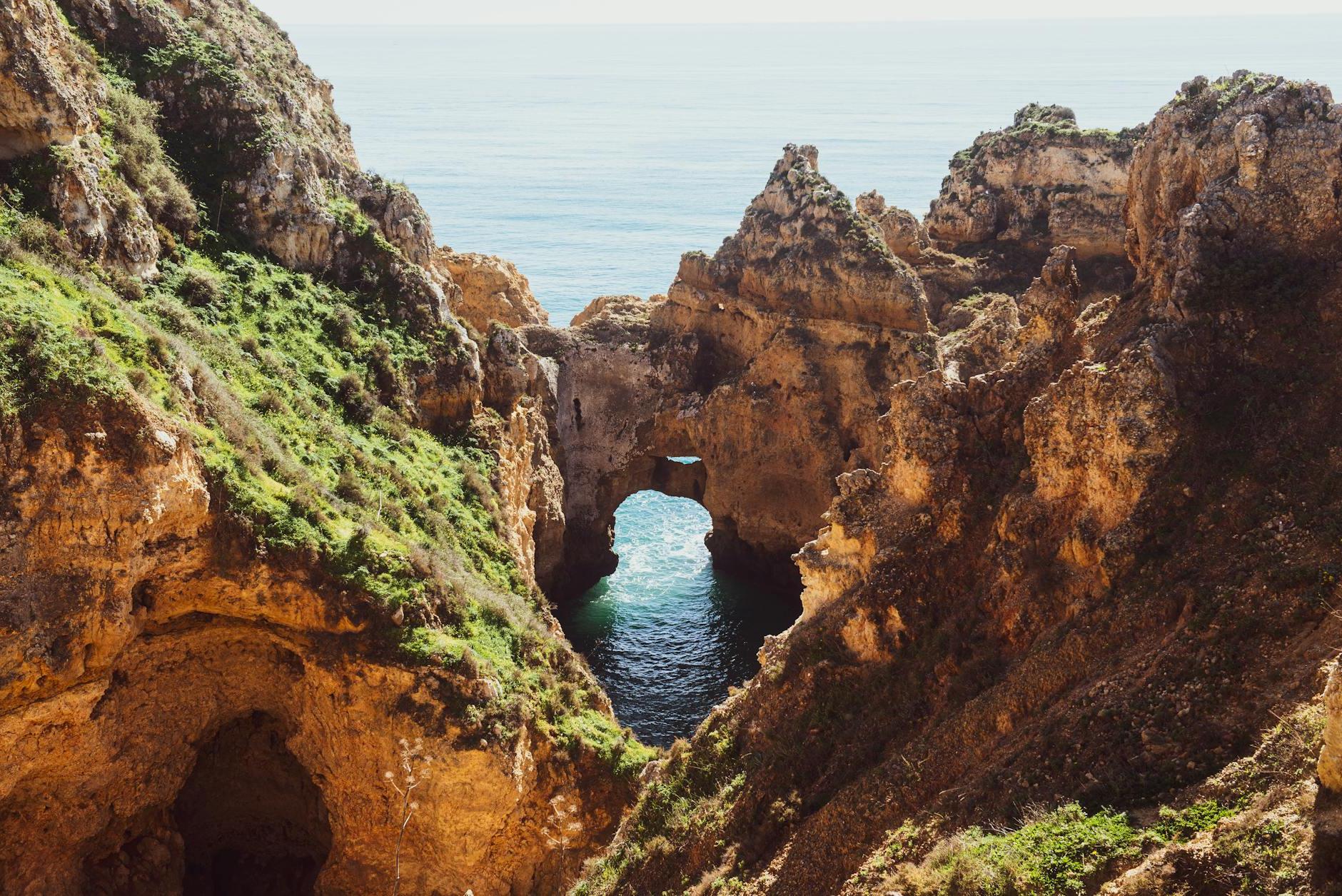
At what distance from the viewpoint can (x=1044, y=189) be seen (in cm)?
4794

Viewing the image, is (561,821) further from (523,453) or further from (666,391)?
(666,391)

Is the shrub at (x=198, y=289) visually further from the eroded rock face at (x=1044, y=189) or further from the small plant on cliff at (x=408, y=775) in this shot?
the eroded rock face at (x=1044, y=189)

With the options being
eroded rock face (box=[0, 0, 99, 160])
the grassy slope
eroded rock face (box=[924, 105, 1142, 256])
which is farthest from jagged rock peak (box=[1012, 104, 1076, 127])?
eroded rock face (box=[0, 0, 99, 160])

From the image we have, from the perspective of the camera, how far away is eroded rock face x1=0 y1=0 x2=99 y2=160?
24250 mm

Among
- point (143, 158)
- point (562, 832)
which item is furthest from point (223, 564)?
point (143, 158)

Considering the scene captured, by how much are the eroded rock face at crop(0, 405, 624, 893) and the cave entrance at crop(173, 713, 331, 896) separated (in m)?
0.06

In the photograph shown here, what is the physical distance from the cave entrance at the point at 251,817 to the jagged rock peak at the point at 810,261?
2717 centimetres

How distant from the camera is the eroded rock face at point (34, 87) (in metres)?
24.2

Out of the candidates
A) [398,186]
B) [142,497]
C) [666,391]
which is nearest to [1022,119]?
[666,391]

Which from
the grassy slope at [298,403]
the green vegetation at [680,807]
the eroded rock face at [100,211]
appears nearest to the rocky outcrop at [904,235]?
the grassy slope at [298,403]

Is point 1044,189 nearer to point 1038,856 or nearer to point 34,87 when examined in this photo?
point 34,87

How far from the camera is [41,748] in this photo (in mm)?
19750

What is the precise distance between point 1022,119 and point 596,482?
1039 inches

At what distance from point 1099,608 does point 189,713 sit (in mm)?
17872
